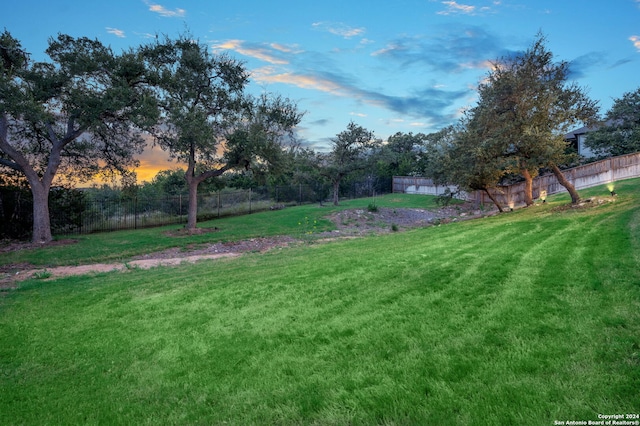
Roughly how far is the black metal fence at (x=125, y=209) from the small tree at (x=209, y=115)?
13.8 ft

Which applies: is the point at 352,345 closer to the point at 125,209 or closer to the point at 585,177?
the point at 125,209

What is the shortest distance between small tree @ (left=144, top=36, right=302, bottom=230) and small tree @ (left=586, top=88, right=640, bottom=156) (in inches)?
939

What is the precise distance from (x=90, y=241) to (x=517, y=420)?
18.2 meters

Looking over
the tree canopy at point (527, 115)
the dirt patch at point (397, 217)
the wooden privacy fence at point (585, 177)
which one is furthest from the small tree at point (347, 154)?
the tree canopy at point (527, 115)

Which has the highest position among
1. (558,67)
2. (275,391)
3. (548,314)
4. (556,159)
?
(558,67)

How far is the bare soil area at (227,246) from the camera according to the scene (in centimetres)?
Answer: 1091

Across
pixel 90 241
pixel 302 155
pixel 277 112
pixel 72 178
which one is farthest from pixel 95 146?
pixel 302 155

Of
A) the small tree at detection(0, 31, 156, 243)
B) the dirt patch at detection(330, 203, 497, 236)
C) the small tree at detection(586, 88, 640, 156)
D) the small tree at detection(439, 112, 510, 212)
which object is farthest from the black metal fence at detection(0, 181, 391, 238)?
the small tree at detection(586, 88, 640, 156)

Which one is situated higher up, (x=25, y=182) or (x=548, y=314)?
(x=25, y=182)

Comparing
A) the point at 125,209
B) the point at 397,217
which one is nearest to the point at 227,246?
the point at 125,209

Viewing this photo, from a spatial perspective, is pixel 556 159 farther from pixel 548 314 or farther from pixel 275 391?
pixel 275 391

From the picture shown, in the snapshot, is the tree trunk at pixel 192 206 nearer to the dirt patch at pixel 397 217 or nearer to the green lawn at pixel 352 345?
the dirt patch at pixel 397 217

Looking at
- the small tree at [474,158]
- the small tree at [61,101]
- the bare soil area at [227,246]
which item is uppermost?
the small tree at [61,101]

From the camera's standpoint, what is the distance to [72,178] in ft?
63.7
